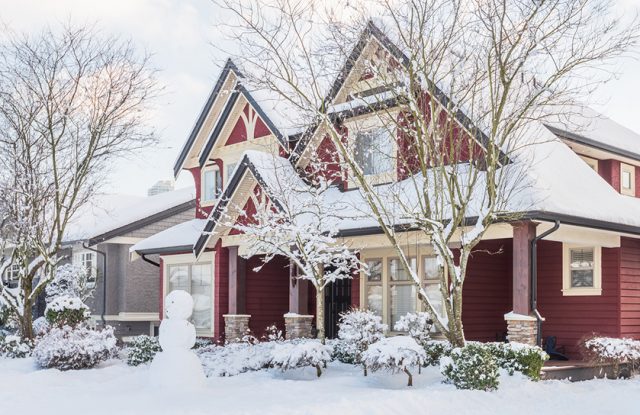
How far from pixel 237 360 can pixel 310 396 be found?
13.8 ft

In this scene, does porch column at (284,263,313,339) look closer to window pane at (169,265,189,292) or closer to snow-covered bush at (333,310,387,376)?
snow-covered bush at (333,310,387,376)

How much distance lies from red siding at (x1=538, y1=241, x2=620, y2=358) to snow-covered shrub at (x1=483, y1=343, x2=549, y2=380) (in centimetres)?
414

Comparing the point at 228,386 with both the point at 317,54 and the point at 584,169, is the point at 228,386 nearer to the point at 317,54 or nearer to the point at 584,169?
the point at 317,54

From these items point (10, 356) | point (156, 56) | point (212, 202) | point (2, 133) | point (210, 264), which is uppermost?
point (156, 56)

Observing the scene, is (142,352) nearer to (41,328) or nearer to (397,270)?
(41,328)

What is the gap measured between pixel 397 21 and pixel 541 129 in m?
5.68

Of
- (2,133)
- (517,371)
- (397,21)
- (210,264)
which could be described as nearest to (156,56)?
(2,133)

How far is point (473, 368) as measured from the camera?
12719 millimetres

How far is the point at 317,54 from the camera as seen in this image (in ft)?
46.5

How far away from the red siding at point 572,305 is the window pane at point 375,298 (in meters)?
3.83

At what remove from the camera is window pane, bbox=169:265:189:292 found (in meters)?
23.5

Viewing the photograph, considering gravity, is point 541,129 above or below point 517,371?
above

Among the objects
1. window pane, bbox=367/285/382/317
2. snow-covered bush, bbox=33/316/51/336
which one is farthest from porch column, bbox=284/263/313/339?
snow-covered bush, bbox=33/316/51/336

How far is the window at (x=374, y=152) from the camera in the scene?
706 inches
